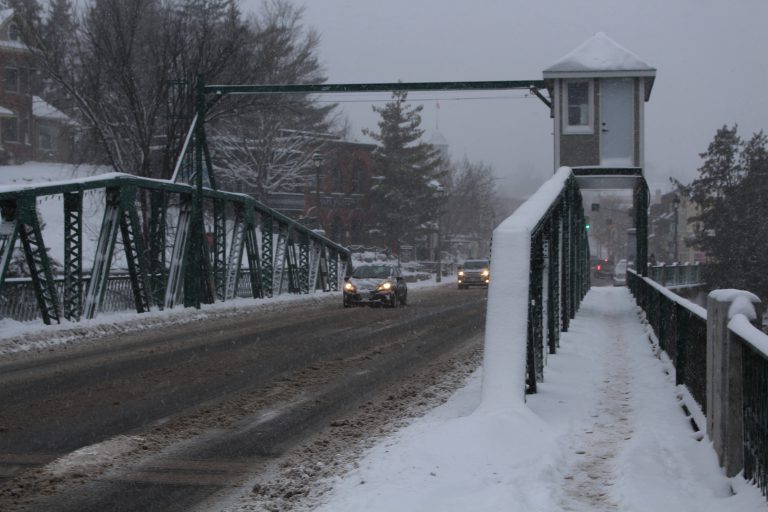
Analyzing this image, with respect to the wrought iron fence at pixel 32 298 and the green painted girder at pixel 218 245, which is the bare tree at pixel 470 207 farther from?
the wrought iron fence at pixel 32 298

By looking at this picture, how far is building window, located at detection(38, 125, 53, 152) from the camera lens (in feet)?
234

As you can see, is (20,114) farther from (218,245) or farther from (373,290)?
(373,290)

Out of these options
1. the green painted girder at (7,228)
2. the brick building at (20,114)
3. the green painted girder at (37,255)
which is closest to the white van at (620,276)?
the brick building at (20,114)

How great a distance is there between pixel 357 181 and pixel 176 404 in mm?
64600

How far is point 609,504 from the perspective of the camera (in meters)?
6.03

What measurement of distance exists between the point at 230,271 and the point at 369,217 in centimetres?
4310

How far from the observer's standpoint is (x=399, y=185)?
7269 cm

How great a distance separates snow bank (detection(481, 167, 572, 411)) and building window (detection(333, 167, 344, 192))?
64.0 m

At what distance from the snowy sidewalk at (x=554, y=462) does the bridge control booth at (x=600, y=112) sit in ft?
55.8

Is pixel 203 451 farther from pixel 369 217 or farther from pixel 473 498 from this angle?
pixel 369 217

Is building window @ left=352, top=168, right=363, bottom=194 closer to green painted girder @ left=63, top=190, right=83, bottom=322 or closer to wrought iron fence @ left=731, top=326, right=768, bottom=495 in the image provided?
green painted girder @ left=63, top=190, right=83, bottom=322

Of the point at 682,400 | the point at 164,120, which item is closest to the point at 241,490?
the point at 682,400

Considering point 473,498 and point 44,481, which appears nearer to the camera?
point 473,498

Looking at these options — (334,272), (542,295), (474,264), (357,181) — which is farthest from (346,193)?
(542,295)
